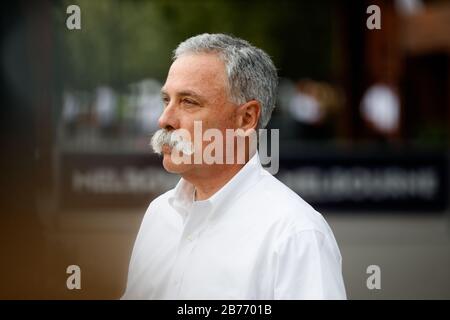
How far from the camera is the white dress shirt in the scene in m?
1.66

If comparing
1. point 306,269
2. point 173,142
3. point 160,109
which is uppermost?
point 160,109

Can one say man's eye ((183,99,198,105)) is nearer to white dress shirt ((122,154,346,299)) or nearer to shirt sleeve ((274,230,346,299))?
white dress shirt ((122,154,346,299))

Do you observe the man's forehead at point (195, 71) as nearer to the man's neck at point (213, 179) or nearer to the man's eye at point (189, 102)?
the man's eye at point (189, 102)

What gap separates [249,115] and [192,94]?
0.52 ft

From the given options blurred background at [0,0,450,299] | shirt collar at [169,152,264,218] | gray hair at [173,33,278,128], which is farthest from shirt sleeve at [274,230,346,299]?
blurred background at [0,0,450,299]

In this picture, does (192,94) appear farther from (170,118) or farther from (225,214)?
(225,214)

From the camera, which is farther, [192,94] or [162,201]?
[162,201]

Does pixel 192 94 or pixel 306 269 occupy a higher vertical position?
pixel 192 94

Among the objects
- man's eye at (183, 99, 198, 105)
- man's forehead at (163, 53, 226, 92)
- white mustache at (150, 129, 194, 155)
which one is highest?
man's forehead at (163, 53, 226, 92)

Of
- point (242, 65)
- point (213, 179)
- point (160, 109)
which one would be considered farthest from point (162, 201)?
point (160, 109)

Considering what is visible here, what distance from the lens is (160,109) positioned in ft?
13.7

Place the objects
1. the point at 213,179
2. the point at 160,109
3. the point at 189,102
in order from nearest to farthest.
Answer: the point at 189,102 → the point at 213,179 → the point at 160,109

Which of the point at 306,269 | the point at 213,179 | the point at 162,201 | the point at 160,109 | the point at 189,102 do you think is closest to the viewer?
the point at 306,269
